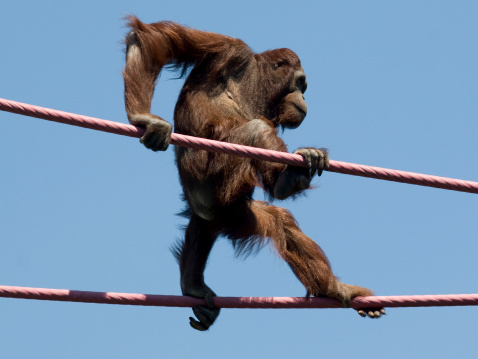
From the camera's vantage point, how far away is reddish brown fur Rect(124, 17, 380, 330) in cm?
582

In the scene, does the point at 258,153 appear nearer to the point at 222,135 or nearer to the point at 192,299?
the point at 222,135

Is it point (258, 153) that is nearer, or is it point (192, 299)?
point (258, 153)

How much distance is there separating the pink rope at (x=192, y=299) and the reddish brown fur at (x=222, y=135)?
58 centimetres

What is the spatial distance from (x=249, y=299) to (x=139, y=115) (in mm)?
1324

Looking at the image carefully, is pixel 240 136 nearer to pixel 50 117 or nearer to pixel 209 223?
pixel 209 223

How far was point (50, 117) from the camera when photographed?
4617 millimetres

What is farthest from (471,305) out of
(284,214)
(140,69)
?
(140,69)

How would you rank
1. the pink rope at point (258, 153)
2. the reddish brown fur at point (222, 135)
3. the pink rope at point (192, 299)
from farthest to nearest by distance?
the reddish brown fur at point (222, 135) < the pink rope at point (192, 299) < the pink rope at point (258, 153)

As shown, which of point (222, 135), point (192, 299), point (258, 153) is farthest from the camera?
point (222, 135)

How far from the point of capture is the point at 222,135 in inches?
230

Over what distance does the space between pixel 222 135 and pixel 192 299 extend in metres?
1.11

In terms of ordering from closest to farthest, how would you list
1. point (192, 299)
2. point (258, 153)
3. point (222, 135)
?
point (258, 153), point (192, 299), point (222, 135)

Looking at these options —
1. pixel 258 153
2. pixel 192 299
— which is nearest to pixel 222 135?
pixel 258 153

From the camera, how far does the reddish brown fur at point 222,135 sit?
5.82 metres
